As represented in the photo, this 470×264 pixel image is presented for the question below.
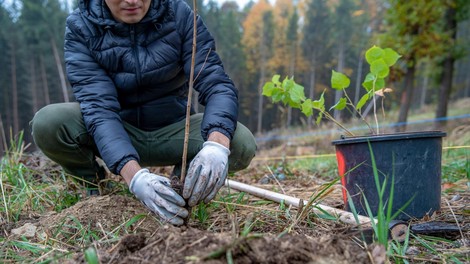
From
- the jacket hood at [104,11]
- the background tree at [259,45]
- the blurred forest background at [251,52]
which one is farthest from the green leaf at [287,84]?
the background tree at [259,45]

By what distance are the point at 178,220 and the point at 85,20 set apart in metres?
1.21

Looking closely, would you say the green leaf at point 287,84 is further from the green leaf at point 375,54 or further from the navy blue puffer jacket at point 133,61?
the green leaf at point 375,54

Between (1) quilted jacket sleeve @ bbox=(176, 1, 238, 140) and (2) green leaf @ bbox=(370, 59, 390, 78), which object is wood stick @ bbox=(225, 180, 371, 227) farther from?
(2) green leaf @ bbox=(370, 59, 390, 78)

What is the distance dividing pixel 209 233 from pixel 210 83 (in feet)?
3.17

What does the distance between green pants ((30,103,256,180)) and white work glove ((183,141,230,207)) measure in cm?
51

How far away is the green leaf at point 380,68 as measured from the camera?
1.68m

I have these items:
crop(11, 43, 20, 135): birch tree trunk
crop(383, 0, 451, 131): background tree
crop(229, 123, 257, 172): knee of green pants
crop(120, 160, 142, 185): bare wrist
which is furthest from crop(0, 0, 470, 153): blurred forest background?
crop(120, 160, 142, 185): bare wrist

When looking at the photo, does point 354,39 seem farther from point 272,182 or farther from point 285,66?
point 272,182

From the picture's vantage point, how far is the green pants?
76.3 inches

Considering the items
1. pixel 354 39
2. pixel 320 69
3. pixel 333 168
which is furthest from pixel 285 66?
pixel 333 168

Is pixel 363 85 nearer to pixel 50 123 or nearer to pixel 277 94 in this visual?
pixel 277 94

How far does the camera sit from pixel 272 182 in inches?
105

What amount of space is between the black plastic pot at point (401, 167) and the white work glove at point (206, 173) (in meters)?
0.54

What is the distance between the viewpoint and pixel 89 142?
6.74ft
